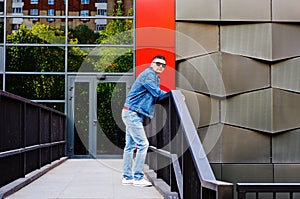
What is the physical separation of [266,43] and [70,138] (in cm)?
645

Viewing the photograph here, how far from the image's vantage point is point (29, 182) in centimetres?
783

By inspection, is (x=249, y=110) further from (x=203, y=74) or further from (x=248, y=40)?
(x=248, y=40)

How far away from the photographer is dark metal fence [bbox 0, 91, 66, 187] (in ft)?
22.2

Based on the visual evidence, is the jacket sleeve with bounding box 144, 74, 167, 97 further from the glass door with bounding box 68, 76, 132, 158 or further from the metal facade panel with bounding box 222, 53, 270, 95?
the glass door with bounding box 68, 76, 132, 158

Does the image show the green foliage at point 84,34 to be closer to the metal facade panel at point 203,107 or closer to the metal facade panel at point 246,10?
the metal facade panel at point 203,107

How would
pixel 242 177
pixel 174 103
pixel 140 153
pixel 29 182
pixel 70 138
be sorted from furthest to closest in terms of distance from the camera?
pixel 70 138 → pixel 242 177 → pixel 29 182 → pixel 140 153 → pixel 174 103

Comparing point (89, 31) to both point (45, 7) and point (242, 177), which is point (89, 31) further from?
point (242, 177)

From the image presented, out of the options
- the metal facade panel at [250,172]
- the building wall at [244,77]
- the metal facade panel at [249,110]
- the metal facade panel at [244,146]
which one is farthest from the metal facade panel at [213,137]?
the metal facade panel at [250,172]

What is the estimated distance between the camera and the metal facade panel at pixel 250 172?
14943 mm

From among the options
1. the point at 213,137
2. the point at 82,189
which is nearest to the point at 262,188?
the point at 82,189

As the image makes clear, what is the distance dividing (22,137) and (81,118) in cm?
812

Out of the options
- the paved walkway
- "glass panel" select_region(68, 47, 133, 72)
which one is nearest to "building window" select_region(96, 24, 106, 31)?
"glass panel" select_region(68, 47, 133, 72)

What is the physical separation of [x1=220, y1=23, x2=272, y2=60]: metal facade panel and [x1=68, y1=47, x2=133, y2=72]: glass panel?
3.02 m

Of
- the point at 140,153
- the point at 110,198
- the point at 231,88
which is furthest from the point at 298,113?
the point at 110,198
